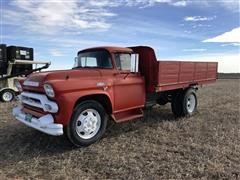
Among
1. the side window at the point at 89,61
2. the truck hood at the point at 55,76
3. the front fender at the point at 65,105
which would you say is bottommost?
the front fender at the point at 65,105

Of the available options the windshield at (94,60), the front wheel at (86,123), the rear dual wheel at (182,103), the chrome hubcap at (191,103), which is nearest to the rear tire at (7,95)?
the windshield at (94,60)

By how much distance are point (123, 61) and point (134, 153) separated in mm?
2310

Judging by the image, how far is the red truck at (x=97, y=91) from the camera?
17.9 feet

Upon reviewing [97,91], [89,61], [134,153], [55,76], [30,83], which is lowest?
[134,153]

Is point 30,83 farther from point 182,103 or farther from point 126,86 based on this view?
point 182,103

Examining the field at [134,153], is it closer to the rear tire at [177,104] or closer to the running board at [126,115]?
the running board at [126,115]

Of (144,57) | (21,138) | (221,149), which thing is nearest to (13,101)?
(21,138)

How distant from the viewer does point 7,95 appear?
1291cm

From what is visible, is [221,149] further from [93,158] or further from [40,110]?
[40,110]

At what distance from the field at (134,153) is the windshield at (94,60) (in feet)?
5.24

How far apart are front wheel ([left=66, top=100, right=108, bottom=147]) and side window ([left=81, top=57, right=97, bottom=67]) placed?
1245 millimetres

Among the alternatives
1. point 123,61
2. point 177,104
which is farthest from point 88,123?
point 177,104

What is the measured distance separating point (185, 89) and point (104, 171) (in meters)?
4.88

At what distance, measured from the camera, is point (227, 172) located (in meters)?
4.61
